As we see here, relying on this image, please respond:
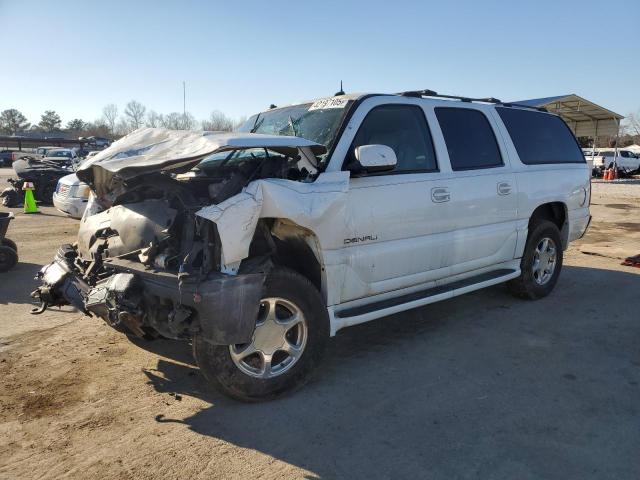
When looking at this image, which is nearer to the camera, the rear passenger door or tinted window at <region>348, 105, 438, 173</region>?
tinted window at <region>348, 105, 438, 173</region>

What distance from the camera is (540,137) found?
233 inches

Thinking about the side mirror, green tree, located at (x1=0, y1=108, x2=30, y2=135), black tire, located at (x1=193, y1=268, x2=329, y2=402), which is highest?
green tree, located at (x1=0, y1=108, x2=30, y2=135)

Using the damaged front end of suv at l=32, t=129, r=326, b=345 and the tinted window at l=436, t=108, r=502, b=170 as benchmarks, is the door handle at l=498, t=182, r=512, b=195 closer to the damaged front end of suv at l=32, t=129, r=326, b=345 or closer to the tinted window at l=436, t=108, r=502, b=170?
the tinted window at l=436, t=108, r=502, b=170

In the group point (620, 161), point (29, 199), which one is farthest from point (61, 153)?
point (620, 161)

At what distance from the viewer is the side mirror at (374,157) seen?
12.1 ft

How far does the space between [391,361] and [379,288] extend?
0.62 meters

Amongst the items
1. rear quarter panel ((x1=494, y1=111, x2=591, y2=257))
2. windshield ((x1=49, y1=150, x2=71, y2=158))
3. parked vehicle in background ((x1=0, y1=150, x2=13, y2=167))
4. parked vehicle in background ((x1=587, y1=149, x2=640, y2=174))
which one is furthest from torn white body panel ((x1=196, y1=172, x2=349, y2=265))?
parked vehicle in background ((x1=0, y1=150, x2=13, y2=167))

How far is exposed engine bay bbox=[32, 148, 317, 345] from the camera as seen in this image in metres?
3.12

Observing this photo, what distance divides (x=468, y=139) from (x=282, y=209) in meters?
2.45

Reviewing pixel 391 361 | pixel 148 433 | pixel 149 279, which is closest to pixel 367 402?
pixel 391 361

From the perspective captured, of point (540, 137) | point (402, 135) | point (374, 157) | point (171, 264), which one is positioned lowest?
point (171, 264)

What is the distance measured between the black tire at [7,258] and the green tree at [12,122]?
9456cm

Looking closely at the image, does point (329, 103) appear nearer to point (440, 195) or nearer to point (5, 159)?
point (440, 195)

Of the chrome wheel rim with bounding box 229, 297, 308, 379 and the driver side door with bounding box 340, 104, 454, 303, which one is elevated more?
the driver side door with bounding box 340, 104, 454, 303
